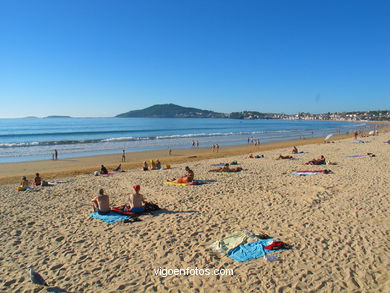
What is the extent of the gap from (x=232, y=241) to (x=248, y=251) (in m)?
0.49

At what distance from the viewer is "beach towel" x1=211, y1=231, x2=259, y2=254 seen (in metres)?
5.48

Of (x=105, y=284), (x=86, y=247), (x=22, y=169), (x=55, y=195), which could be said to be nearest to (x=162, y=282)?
(x=105, y=284)

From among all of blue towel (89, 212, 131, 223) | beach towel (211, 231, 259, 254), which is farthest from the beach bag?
beach towel (211, 231, 259, 254)

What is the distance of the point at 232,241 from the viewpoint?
18.8 ft

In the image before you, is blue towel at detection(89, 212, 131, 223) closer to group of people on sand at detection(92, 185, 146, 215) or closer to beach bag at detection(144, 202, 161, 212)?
group of people on sand at detection(92, 185, 146, 215)

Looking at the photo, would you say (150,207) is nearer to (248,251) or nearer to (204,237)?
(204,237)

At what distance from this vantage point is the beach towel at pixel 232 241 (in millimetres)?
5477

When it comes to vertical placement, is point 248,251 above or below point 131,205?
below

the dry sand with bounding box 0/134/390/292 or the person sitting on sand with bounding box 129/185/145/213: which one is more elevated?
the person sitting on sand with bounding box 129/185/145/213

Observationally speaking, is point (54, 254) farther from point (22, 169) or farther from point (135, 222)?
point (22, 169)

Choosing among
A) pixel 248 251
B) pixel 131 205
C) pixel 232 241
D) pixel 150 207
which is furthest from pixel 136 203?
pixel 248 251

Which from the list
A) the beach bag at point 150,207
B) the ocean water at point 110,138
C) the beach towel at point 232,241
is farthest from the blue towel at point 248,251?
the ocean water at point 110,138

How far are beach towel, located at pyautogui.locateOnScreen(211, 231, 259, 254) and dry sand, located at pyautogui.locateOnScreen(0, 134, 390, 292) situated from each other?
0.74ft

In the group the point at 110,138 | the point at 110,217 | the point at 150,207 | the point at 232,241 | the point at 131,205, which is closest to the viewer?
the point at 232,241
